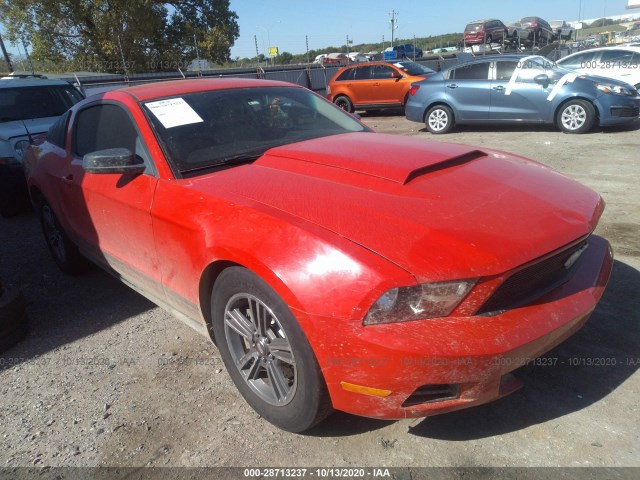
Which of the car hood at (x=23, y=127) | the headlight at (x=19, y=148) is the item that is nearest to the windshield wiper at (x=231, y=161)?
the headlight at (x=19, y=148)

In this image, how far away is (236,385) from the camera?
253 cm

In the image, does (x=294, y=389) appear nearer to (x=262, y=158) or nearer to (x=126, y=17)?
(x=262, y=158)

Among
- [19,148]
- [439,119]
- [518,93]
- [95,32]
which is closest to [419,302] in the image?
[19,148]

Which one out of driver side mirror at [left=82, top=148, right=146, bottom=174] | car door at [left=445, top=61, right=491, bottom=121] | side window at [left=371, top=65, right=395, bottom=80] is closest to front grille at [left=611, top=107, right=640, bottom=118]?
car door at [left=445, top=61, right=491, bottom=121]

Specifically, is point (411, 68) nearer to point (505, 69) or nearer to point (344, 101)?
point (344, 101)

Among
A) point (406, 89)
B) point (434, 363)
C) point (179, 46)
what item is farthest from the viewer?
point (179, 46)

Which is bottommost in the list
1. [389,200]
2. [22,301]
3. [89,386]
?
[89,386]

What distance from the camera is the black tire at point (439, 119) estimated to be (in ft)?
35.4

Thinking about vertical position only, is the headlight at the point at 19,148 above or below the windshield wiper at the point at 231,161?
below

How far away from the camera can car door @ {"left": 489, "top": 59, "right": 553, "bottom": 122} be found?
31.7 feet

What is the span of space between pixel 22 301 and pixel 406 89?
39.9ft

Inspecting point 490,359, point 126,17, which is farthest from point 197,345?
point 126,17

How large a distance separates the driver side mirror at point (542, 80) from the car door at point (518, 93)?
0.04 meters

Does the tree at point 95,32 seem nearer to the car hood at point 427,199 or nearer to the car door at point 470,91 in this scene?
the car door at point 470,91
